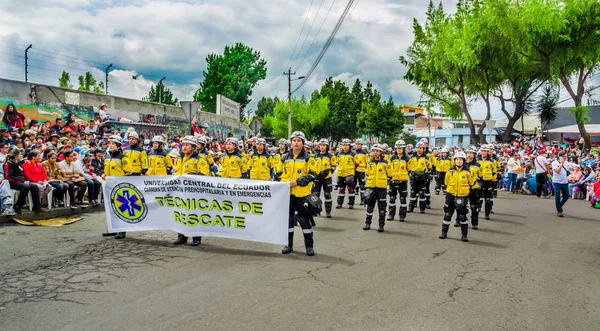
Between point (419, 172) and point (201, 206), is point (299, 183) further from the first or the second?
point (419, 172)

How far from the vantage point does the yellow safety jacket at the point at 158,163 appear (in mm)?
9836

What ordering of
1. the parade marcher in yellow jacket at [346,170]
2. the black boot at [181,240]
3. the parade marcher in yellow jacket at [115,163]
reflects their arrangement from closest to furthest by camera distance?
the black boot at [181,240] < the parade marcher in yellow jacket at [115,163] < the parade marcher in yellow jacket at [346,170]

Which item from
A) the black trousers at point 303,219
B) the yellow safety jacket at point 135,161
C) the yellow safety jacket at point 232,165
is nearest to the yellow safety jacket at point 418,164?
the yellow safety jacket at point 232,165

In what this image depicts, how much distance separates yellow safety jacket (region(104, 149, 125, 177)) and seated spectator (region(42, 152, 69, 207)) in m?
3.38

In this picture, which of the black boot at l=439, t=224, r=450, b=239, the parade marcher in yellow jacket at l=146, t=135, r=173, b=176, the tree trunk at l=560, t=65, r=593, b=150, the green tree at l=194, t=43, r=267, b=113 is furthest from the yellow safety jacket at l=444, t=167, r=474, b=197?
the green tree at l=194, t=43, r=267, b=113

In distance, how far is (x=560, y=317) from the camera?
16.9ft

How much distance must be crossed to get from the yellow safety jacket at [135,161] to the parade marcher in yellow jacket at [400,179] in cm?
621

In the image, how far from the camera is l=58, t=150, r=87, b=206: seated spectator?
12.4m

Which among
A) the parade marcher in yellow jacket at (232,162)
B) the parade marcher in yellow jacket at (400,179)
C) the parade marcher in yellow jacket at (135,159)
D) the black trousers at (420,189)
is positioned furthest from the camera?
the black trousers at (420,189)

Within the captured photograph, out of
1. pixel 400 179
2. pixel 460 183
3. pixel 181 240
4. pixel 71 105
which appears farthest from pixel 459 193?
pixel 71 105

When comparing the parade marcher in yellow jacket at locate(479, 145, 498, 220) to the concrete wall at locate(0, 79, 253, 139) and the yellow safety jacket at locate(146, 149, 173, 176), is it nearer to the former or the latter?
the yellow safety jacket at locate(146, 149, 173, 176)

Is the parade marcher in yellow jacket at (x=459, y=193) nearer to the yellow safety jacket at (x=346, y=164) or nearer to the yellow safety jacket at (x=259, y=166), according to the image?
the yellow safety jacket at (x=259, y=166)

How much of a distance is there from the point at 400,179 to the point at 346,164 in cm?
255

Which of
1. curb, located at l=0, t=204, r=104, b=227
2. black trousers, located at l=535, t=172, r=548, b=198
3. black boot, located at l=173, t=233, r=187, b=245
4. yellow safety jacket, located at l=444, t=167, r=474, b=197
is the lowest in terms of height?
black boot, located at l=173, t=233, r=187, b=245
